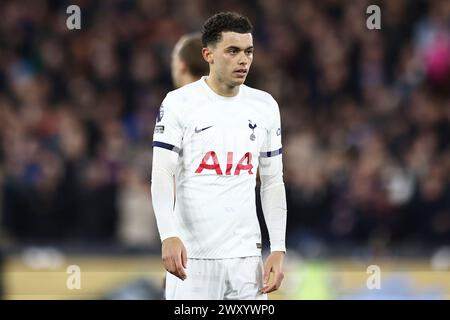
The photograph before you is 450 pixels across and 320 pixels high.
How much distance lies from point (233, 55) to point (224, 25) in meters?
0.15

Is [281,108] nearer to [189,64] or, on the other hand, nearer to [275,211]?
[189,64]

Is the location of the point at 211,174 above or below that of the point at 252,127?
below

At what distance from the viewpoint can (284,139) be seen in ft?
40.7

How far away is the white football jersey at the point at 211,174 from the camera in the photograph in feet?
17.7

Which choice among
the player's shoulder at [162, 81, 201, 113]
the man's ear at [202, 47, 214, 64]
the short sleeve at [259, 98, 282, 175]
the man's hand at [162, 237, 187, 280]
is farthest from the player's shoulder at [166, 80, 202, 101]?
the man's hand at [162, 237, 187, 280]

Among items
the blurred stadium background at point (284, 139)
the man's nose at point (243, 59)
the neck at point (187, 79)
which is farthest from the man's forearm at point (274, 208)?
the blurred stadium background at point (284, 139)

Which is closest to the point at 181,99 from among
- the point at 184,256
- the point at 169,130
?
the point at 169,130

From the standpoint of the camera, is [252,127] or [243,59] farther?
[252,127]

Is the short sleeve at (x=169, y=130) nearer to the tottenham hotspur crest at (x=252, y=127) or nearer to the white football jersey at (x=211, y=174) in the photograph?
the white football jersey at (x=211, y=174)

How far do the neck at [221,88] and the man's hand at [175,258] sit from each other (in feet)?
2.63

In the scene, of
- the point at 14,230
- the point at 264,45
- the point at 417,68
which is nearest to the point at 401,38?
the point at 417,68

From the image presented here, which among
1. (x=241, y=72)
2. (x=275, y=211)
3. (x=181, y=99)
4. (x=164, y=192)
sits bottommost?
(x=275, y=211)

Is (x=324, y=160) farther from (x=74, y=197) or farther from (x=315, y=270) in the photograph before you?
(x=74, y=197)
